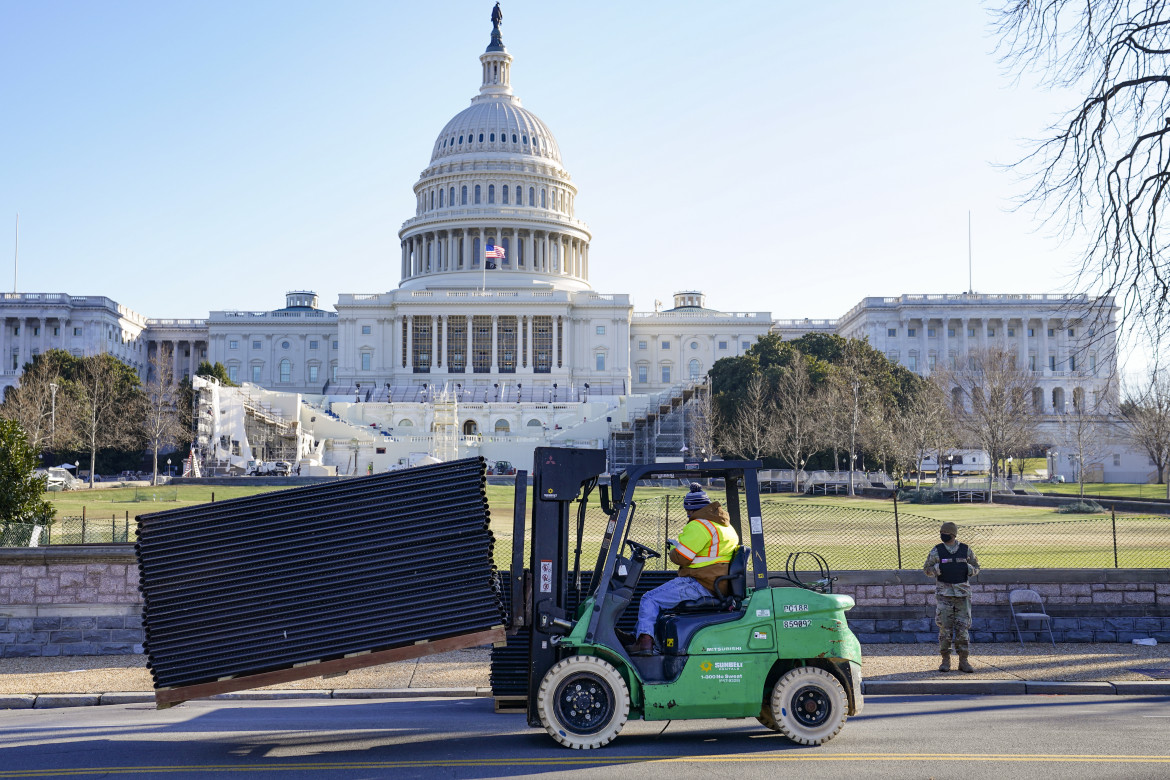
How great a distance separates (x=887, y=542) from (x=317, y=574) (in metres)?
14.2

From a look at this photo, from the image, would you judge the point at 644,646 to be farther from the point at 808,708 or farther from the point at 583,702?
the point at 808,708

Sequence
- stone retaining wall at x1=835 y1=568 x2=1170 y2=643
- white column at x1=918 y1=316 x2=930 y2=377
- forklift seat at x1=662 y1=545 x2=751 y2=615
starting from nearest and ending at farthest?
forklift seat at x1=662 y1=545 x2=751 y2=615 < stone retaining wall at x1=835 y1=568 x2=1170 y2=643 < white column at x1=918 y1=316 x2=930 y2=377

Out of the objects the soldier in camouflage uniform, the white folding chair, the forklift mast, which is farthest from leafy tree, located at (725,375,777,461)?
the forklift mast

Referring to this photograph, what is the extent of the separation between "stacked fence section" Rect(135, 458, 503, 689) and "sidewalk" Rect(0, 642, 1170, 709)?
13.4 ft

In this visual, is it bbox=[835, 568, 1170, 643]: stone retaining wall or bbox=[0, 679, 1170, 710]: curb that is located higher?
bbox=[835, 568, 1170, 643]: stone retaining wall

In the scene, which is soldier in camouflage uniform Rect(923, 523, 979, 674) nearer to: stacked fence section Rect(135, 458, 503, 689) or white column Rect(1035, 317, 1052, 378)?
stacked fence section Rect(135, 458, 503, 689)

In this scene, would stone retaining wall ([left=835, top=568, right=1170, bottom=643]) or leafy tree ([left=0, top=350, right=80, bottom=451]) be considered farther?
leafy tree ([left=0, top=350, right=80, bottom=451])

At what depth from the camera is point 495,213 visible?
12888cm

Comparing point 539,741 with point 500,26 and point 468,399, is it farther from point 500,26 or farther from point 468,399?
point 500,26

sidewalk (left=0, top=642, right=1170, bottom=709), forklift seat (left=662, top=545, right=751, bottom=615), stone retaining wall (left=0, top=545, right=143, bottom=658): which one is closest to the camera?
forklift seat (left=662, top=545, right=751, bottom=615)

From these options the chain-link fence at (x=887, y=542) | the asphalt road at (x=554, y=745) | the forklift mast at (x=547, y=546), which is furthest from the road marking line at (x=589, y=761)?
the chain-link fence at (x=887, y=542)

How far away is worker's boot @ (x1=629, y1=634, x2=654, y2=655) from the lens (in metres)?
9.82

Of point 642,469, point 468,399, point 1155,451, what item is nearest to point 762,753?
point 642,469

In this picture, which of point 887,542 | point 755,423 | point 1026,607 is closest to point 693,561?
point 1026,607
